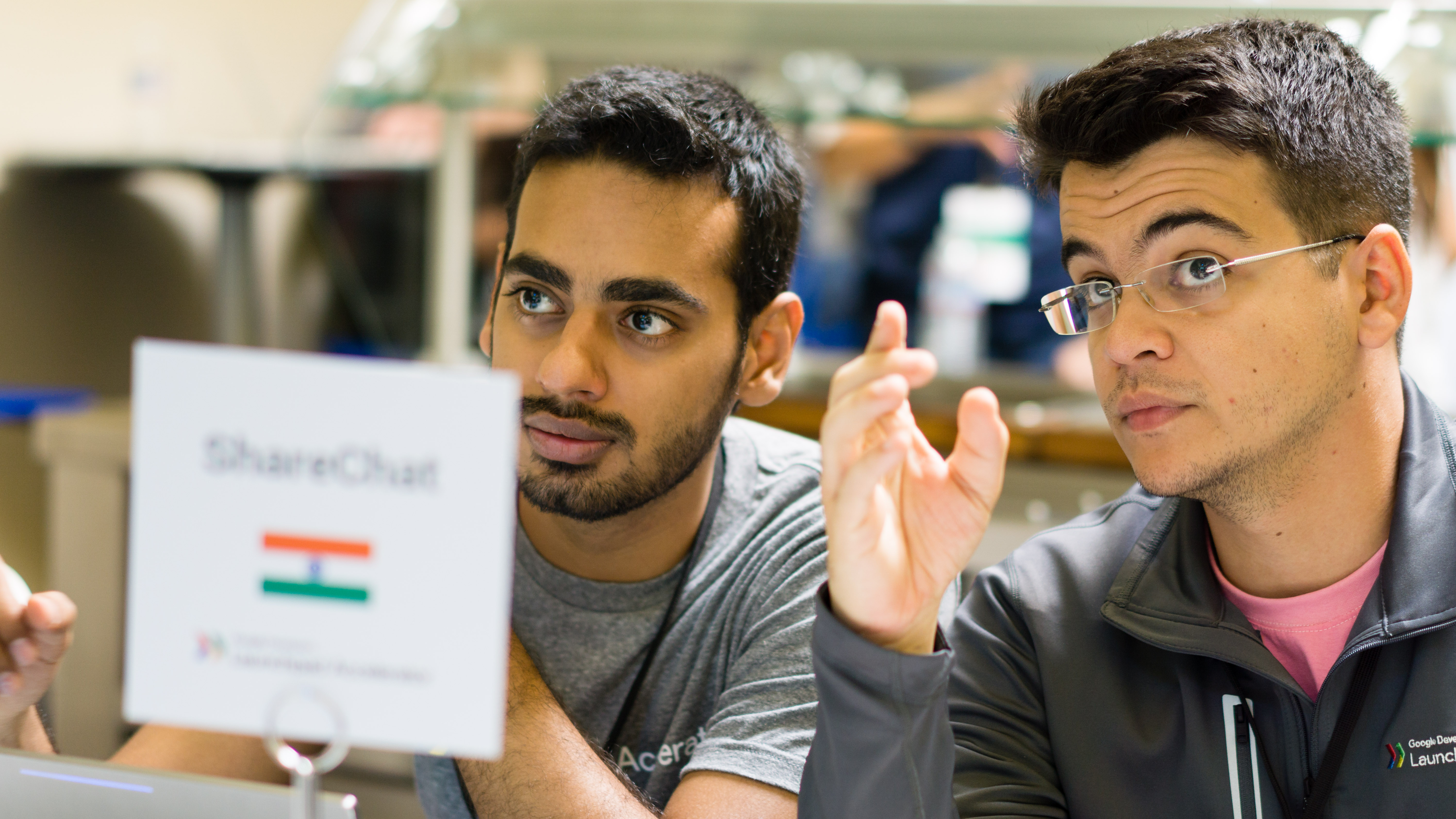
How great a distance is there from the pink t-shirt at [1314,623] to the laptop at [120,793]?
0.83 meters

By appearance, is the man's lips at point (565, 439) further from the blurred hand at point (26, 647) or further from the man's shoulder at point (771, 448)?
the blurred hand at point (26, 647)

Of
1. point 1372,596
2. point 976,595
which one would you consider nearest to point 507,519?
point 976,595

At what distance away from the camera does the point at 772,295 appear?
1327 millimetres

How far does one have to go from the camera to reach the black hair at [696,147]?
121 cm

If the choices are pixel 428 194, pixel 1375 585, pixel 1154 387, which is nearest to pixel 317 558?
pixel 1154 387

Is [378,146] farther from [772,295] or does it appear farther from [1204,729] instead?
[1204,729]

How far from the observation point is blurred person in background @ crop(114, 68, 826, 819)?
3.67 ft

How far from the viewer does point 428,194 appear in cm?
360

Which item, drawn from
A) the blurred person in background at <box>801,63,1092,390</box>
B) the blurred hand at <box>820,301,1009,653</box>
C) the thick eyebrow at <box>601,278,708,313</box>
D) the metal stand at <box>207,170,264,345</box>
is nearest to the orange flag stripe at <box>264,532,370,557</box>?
the blurred hand at <box>820,301,1009,653</box>

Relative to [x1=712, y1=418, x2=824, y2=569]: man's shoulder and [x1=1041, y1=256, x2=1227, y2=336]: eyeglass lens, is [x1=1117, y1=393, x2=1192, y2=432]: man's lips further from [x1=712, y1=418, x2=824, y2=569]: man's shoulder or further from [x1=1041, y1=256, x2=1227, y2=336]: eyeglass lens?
[x1=712, y1=418, x2=824, y2=569]: man's shoulder

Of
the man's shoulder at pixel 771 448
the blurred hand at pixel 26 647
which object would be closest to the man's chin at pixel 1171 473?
the man's shoulder at pixel 771 448

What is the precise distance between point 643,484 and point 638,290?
19 centimetres

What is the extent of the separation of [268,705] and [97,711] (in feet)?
5.95

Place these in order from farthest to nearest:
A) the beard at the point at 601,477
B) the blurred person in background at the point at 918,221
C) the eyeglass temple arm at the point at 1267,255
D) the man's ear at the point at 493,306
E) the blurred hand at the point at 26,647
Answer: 1. the blurred person in background at the point at 918,221
2. the man's ear at the point at 493,306
3. the beard at the point at 601,477
4. the eyeglass temple arm at the point at 1267,255
5. the blurred hand at the point at 26,647
